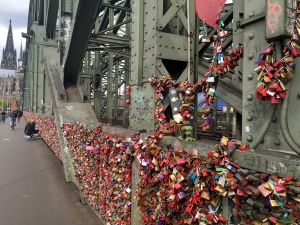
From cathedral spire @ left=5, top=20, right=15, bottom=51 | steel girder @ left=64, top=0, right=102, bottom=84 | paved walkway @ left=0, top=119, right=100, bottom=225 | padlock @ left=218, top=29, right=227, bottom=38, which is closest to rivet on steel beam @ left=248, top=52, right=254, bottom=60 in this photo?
padlock @ left=218, top=29, right=227, bottom=38

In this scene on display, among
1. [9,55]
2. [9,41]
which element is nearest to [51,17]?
[9,55]

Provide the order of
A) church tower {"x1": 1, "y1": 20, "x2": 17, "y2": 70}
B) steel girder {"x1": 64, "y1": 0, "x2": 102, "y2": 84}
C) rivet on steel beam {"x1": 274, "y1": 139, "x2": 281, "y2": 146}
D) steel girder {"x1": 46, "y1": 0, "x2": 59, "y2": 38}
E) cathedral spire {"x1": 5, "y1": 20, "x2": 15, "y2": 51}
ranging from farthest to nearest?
cathedral spire {"x1": 5, "y1": 20, "x2": 15, "y2": 51}
church tower {"x1": 1, "y1": 20, "x2": 17, "y2": 70}
steel girder {"x1": 46, "y1": 0, "x2": 59, "y2": 38}
steel girder {"x1": 64, "y1": 0, "x2": 102, "y2": 84}
rivet on steel beam {"x1": 274, "y1": 139, "x2": 281, "y2": 146}

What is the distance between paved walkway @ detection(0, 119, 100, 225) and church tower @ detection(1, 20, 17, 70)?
131974mm

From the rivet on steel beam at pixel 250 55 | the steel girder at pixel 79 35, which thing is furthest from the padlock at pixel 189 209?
the steel girder at pixel 79 35

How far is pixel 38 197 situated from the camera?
21.4 feet

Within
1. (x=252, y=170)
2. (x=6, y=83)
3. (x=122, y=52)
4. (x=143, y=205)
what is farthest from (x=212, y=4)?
(x=6, y=83)

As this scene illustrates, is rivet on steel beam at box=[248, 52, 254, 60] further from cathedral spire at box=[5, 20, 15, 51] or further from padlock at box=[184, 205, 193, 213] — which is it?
cathedral spire at box=[5, 20, 15, 51]

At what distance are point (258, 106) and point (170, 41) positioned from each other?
167cm

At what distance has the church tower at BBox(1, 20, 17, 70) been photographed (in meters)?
129

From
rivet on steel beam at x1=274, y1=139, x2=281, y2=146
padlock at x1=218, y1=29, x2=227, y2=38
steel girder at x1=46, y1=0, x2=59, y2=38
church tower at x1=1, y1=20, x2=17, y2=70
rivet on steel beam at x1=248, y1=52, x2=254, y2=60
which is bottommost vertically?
rivet on steel beam at x1=274, y1=139, x2=281, y2=146

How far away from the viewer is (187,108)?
280cm

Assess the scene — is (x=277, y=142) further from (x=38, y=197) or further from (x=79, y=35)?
(x=79, y=35)

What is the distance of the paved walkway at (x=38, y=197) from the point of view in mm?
5316

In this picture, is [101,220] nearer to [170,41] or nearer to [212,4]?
[170,41]
